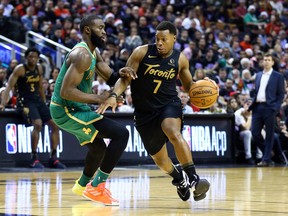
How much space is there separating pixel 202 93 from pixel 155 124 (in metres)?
0.69

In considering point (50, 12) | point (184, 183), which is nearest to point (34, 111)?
point (184, 183)

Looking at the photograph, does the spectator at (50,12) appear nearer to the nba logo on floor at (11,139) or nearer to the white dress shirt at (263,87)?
the nba logo on floor at (11,139)

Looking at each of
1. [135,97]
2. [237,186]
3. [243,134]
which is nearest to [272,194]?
[237,186]

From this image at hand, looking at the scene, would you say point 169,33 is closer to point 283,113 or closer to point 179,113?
point 179,113

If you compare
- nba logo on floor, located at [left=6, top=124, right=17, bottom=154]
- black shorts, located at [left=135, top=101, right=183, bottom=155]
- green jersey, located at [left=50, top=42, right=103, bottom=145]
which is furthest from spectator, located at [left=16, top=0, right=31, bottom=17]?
green jersey, located at [left=50, top=42, right=103, bottom=145]

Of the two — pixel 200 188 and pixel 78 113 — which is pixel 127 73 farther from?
pixel 200 188

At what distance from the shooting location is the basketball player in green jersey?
769 centimetres

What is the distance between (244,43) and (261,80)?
7.82 meters

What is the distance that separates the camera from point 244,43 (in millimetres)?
22688

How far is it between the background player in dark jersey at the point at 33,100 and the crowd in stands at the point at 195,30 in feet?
4.74

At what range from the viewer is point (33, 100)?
44.7 feet

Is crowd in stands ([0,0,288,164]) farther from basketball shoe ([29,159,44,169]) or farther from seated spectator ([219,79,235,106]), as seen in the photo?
basketball shoe ([29,159,44,169])

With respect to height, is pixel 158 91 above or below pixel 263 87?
above

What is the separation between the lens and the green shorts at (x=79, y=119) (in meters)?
7.84
